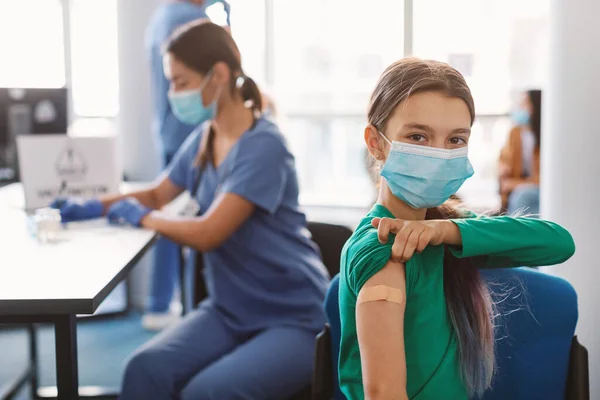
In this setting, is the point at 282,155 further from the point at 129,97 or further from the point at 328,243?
the point at 129,97

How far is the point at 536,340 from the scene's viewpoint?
119 cm

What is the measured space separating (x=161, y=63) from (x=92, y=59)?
4.95 ft

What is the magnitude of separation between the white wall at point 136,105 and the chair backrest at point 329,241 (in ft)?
5.97

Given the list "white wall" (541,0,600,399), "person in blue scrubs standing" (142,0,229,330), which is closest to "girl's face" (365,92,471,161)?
"white wall" (541,0,600,399)

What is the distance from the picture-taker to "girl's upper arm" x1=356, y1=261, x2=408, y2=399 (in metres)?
0.97

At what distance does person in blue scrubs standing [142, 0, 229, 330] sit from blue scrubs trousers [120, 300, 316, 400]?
1388 millimetres

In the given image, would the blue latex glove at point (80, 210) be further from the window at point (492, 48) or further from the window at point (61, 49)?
the window at point (492, 48)

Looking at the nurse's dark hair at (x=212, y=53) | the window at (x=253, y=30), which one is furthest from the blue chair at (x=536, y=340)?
the window at (x=253, y=30)

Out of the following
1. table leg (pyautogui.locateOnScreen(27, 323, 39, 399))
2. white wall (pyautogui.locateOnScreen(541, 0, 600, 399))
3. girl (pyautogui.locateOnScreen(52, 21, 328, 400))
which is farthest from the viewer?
table leg (pyautogui.locateOnScreen(27, 323, 39, 399))

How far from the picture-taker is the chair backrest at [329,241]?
1876 mm

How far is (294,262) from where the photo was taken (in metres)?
1.77

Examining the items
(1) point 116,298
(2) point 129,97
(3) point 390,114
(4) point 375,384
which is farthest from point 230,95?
(1) point 116,298

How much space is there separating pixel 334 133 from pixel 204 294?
9.94 feet

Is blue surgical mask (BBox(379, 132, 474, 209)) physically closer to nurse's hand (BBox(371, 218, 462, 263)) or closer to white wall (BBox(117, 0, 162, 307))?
nurse's hand (BBox(371, 218, 462, 263))
